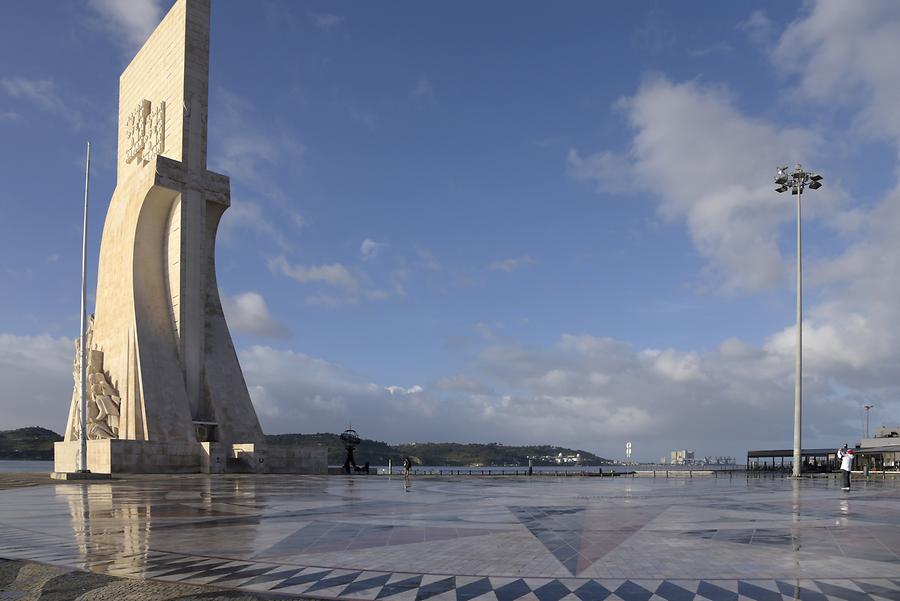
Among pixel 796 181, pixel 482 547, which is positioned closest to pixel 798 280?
pixel 796 181

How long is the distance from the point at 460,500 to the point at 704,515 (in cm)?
701

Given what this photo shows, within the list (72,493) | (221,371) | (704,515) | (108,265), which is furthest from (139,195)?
(704,515)

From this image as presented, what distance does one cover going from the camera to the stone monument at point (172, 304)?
39625mm

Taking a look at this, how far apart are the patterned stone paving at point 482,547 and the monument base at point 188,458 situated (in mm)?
18472

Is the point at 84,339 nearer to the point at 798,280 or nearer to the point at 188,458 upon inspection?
the point at 188,458

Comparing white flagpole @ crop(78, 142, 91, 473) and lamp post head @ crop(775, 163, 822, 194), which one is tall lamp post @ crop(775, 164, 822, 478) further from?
white flagpole @ crop(78, 142, 91, 473)

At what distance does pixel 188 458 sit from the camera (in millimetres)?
38062

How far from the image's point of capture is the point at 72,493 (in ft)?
71.2

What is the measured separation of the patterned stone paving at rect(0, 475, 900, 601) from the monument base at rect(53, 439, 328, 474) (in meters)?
18.5

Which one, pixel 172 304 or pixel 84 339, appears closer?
pixel 84 339

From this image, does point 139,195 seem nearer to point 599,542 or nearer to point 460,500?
point 460,500

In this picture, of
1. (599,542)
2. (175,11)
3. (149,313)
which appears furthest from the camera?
(175,11)

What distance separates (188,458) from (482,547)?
3176cm

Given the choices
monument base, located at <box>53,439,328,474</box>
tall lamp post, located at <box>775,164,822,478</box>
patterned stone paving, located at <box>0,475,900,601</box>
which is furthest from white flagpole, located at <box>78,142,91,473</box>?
tall lamp post, located at <box>775,164,822,478</box>
